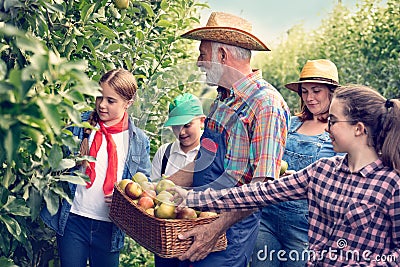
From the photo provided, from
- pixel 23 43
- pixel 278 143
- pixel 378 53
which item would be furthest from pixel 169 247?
pixel 378 53

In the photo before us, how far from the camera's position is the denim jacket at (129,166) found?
132 inches

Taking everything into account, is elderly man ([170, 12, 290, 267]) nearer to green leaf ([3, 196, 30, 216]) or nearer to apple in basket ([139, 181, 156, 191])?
apple in basket ([139, 181, 156, 191])

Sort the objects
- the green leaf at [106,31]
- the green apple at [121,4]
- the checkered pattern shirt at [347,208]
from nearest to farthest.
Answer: the checkered pattern shirt at [347,208] < the green leaf at [106,31] < the green apple at [121,4]

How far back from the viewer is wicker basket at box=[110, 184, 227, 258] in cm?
272

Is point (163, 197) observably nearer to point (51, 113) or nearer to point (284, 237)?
point (284, 237)

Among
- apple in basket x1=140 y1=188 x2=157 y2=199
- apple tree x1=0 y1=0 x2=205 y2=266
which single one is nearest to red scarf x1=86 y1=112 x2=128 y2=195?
apple tree x1=0 y1=0 x2=205 y2=266

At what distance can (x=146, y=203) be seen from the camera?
287 cm

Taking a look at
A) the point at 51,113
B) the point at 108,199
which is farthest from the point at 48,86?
the point at 108,199

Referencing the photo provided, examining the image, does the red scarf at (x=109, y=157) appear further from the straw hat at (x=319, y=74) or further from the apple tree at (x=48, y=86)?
the straw hat at (x=319, y=74)

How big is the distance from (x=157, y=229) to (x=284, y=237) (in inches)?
39.3

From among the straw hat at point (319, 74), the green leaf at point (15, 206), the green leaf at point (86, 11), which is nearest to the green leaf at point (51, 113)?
the green leaf at point (15, 206)

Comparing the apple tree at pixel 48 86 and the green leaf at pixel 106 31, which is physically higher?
the green leaf at pixel 106 31

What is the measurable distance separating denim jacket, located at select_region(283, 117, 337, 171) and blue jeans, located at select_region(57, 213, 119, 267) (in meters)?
0.92

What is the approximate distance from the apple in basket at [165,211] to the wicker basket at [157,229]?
5 centimetres
